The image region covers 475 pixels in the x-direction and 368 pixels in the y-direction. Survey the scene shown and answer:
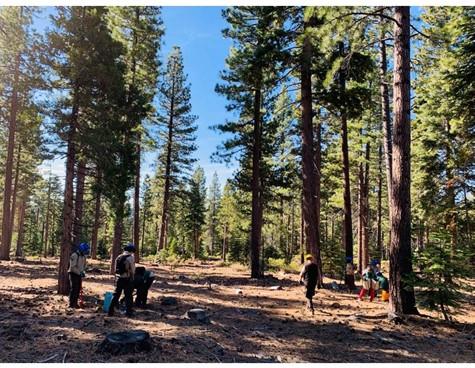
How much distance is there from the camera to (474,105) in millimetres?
13898

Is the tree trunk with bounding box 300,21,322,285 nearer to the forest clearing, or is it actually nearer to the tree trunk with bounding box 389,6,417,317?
the forest clearing

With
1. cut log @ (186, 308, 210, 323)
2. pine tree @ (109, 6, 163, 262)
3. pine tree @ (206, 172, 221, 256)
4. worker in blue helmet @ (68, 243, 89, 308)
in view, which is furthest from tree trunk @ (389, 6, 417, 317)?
pine tree @ (206, 172, 221, 256)

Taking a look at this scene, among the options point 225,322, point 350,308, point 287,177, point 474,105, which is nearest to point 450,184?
point 474,105

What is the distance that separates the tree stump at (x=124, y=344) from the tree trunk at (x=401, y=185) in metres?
6.25

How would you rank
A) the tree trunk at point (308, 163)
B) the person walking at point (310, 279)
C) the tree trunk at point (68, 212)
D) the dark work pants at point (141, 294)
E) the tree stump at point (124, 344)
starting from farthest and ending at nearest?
the tree trunk at point (308, 163)
the tree trunk at point (68, 212)
the dark work pants at point (141, 294)
the person walking at point (310, 279)
the tree stump at point (124, 344)

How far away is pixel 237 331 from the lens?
789 cm

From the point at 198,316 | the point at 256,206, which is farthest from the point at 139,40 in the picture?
the point at 198,316

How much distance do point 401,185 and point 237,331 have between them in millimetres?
5658

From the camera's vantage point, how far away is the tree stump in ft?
19.7

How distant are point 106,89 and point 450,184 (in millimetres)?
17949

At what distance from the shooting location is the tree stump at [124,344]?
19.7 ft

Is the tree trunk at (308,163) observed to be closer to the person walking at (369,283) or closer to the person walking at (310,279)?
the person walking at (369,283)

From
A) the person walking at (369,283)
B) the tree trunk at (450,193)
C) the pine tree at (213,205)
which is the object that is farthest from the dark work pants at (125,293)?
the pine tree at (213,205)

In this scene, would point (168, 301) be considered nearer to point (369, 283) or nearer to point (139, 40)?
point (369, 283)
